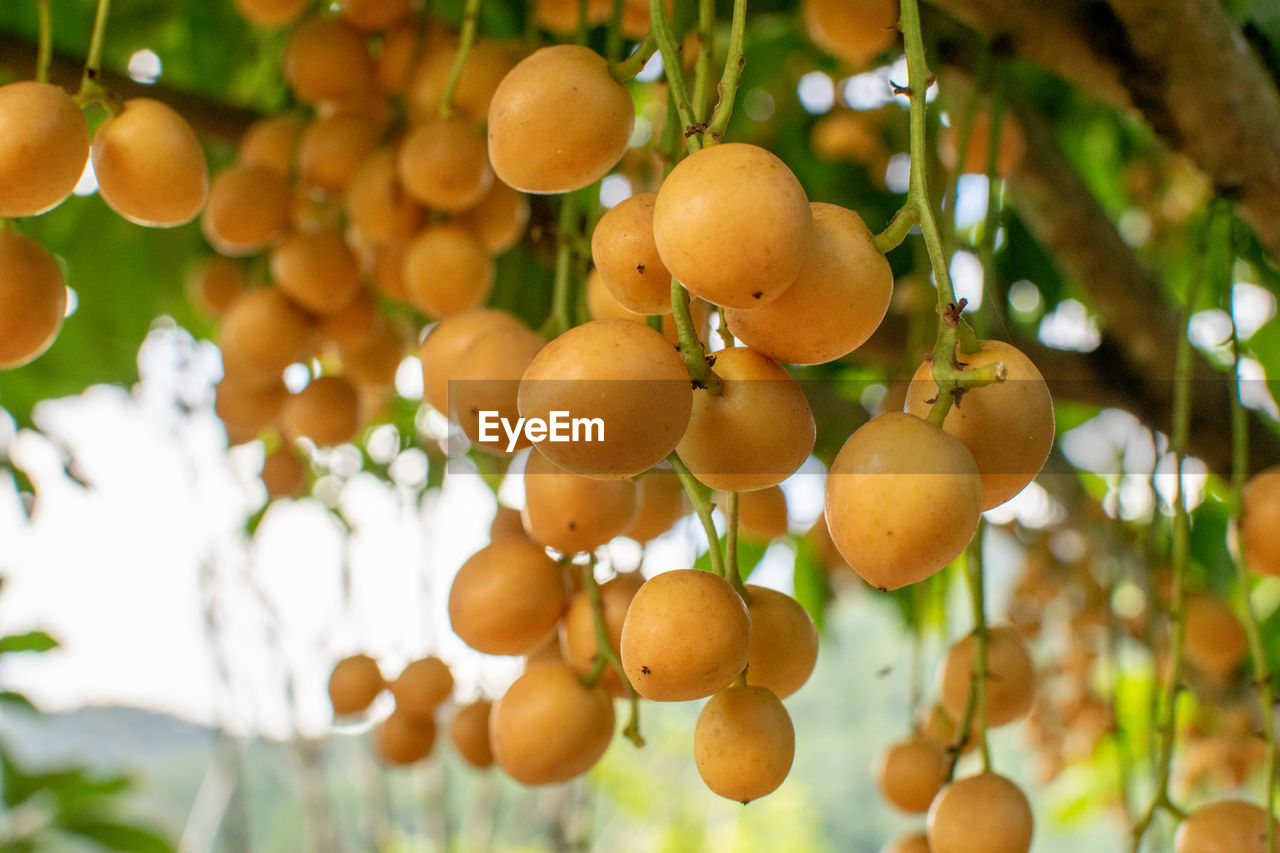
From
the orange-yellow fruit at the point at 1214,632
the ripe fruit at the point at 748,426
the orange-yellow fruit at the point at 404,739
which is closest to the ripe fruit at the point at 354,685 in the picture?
the orange-yellow fruit at the point at 404,739

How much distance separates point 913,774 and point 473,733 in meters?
0.22

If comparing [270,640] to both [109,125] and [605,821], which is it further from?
[605,821]

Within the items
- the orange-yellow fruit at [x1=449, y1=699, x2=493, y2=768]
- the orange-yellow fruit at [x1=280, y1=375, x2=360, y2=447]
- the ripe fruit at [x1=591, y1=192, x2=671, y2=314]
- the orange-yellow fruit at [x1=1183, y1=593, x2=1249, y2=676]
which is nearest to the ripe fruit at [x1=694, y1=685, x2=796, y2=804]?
the ripe fruit at [x1=591, y1=192, x2=671, y2=314]

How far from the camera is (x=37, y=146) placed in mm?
347

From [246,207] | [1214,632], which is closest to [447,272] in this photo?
[246,207]

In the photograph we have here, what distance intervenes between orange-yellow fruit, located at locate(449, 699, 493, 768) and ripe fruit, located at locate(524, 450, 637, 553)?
17cm

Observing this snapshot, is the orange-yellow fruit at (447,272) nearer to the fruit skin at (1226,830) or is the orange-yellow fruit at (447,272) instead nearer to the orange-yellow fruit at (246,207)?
the orange-yellow fruit at (246,207)

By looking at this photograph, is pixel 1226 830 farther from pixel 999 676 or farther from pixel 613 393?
pixel 613 393

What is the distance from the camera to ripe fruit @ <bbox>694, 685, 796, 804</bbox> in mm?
316

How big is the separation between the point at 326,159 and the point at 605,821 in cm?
242

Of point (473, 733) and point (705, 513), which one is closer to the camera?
point (705, 513)

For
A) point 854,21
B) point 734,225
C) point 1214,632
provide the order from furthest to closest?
point 1214,632 < point 854,21 < point 734,225

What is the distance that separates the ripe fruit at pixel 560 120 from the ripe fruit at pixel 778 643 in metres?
0.16

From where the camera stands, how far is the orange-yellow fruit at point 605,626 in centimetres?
41
